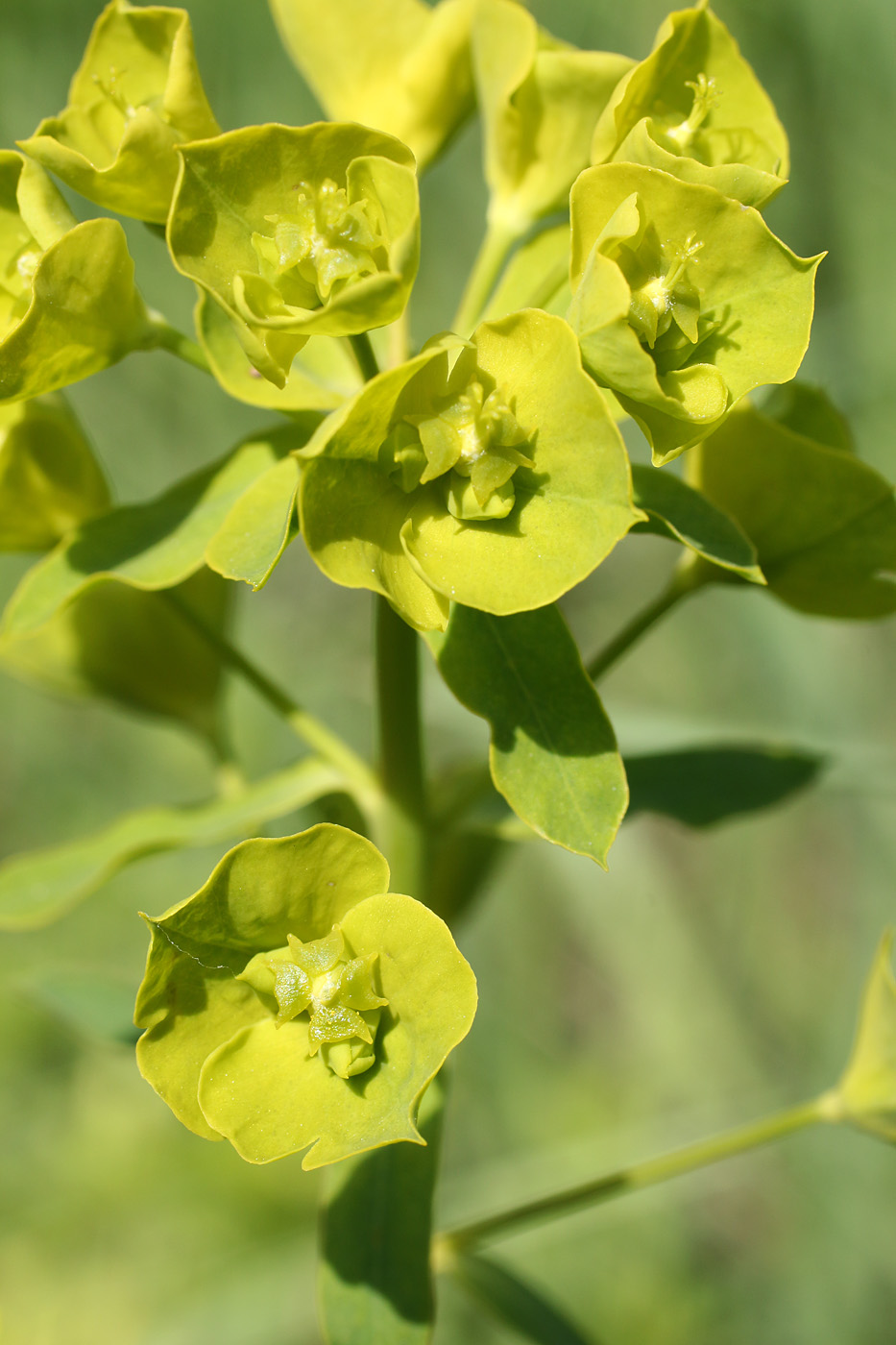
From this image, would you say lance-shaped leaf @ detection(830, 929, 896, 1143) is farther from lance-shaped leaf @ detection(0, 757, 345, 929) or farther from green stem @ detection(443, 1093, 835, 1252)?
lance-shaped leaf @ detection(0, 757, 345, 929)

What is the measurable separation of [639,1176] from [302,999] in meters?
0.83

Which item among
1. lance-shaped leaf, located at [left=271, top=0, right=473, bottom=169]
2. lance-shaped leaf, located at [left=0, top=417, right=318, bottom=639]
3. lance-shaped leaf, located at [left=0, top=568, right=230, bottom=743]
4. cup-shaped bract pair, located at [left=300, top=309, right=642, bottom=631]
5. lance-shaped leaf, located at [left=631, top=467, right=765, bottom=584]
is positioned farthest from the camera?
lance-shaped leaf, located at [left=0, top=568, right=230, bottom=743]

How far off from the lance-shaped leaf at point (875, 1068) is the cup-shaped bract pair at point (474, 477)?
910 millimetres

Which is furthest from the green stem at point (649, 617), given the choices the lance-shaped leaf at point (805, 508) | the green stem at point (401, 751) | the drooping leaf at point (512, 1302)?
the drooping leaf at point (512, 1302)

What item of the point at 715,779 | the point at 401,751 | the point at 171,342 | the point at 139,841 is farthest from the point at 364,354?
the point at 715,779

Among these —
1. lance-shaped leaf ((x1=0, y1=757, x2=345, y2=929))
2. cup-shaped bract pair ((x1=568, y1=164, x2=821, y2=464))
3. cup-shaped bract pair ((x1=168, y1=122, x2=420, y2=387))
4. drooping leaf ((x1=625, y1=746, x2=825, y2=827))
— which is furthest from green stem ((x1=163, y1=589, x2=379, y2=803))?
cup-shaped bract pair ((x1=568, y1=164, x2=821, y2=464))

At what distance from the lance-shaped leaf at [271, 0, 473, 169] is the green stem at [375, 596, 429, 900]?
74 centimetres

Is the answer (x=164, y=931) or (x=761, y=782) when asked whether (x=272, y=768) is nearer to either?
(x=761, y=782)

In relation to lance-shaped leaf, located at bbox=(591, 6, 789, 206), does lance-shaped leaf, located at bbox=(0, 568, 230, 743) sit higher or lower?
lower

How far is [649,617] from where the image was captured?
1.62m

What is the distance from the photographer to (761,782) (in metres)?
1.99

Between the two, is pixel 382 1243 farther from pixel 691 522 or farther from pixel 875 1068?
pixel 691 522

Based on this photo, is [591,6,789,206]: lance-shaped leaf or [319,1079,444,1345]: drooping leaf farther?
[319,1079,444,1345]: drooping leaf

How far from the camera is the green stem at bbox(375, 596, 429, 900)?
145 cm
